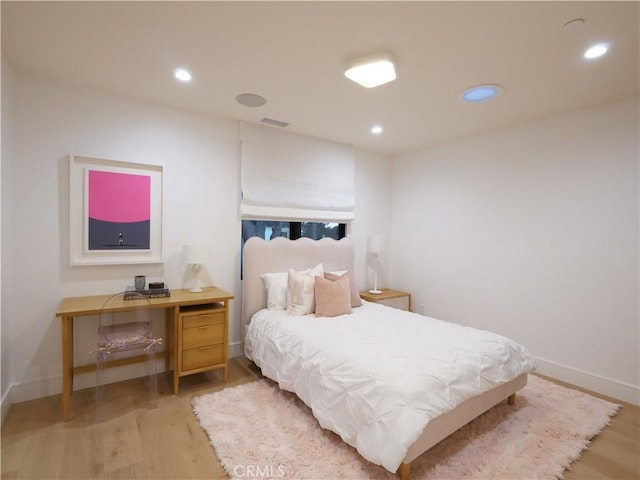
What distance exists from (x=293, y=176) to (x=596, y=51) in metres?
2.74

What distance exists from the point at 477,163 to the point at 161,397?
402 centimetres

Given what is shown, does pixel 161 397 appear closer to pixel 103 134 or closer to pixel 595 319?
pixel 103 134

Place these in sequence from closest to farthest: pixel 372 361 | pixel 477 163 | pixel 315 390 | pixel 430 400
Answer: pixel 430 400
pixel 372 361
pixel 315 390
pixel 477 163

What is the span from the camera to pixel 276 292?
3.27m

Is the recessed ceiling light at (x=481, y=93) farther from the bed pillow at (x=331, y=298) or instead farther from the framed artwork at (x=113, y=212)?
the framed artwork at (x=113, y=212)

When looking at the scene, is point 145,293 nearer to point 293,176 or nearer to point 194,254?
point 194,254

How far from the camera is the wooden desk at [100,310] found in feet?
7.34

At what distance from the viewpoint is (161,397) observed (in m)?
2.61

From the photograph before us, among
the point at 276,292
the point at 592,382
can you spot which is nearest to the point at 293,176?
the point at 276,292

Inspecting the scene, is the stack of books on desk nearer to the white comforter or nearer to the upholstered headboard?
the upholstered headboard

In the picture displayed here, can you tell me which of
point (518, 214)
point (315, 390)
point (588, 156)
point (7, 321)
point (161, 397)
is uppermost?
point (588, 156)

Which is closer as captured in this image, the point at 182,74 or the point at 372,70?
the point at 372,70

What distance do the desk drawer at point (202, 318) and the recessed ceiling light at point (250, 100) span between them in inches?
74.7

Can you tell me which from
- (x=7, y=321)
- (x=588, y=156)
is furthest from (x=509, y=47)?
(x=7, y=321)
